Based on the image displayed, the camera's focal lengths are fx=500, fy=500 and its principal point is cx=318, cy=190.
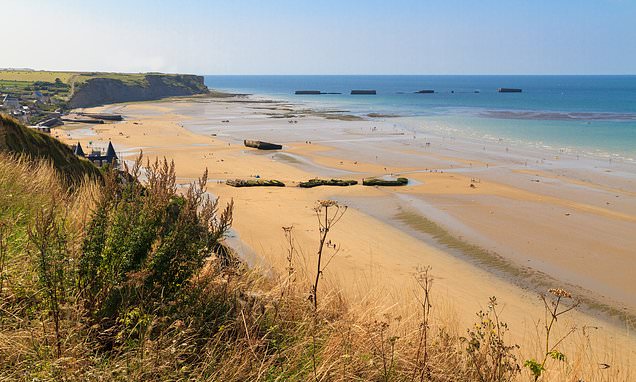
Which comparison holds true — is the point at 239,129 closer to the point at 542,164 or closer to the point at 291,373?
the point at 542,164

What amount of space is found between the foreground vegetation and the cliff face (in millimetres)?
101868

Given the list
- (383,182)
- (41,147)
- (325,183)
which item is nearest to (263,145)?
(325,183)

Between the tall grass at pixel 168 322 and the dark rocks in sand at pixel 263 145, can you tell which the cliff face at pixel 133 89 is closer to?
the dark rocks in sand at pixel 263 145

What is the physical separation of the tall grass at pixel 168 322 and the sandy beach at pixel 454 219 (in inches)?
49.6

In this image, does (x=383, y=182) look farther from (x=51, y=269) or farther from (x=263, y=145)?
(x=51, y=269)

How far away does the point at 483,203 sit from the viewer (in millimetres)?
24406

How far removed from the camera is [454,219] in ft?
70.7

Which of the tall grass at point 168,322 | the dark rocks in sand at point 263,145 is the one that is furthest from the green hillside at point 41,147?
the dark rocks in sand at point 263,145

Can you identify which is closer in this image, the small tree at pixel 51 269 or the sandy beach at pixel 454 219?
the small tree at pixel 51 269

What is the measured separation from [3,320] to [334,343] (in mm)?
2672

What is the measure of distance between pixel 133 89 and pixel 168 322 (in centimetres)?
12990

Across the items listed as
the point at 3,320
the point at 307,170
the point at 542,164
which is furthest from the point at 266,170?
the point at 3,320

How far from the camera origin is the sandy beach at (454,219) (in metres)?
12.7

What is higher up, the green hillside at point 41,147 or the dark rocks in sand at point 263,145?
the green hillside at point 41,147
